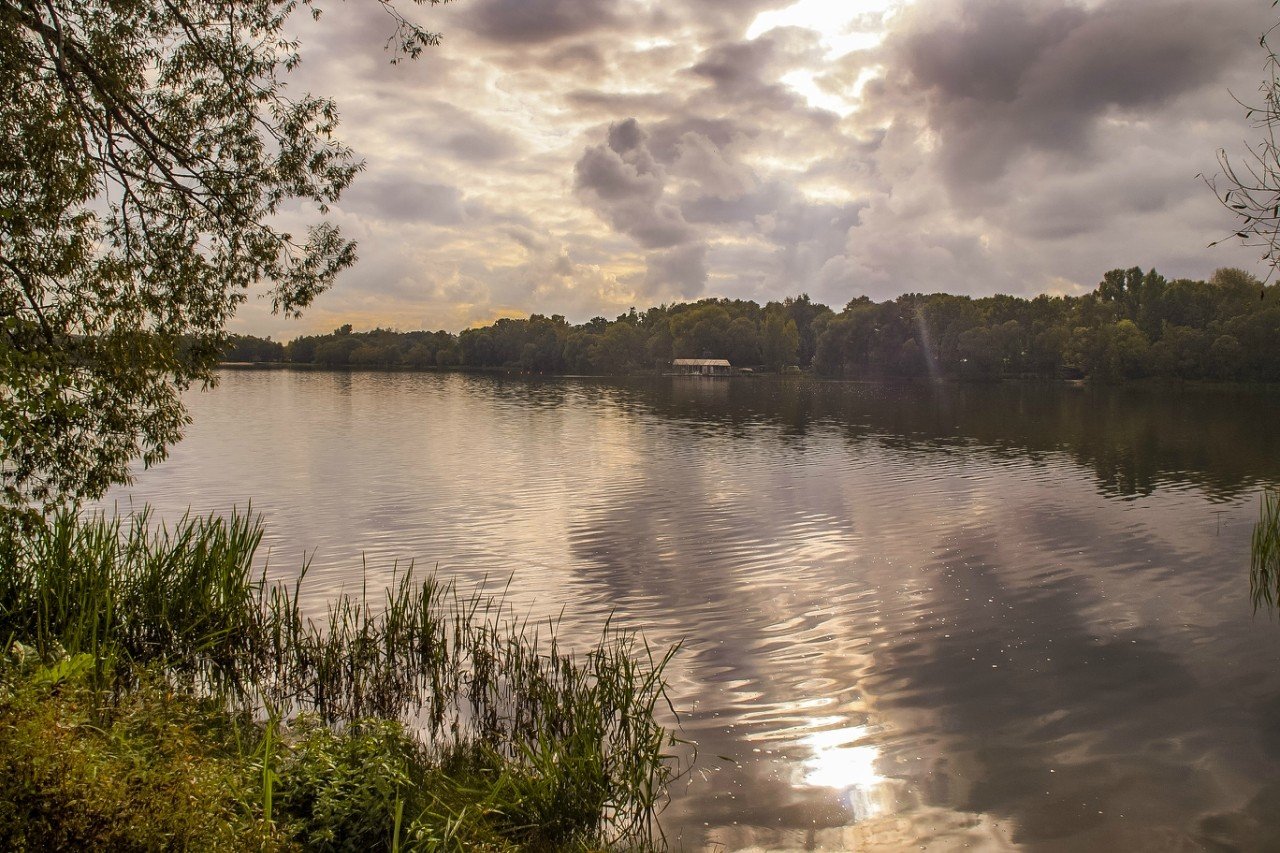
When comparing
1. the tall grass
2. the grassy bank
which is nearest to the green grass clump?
the grassy bank

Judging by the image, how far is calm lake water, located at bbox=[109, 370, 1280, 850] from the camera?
29.5 ft

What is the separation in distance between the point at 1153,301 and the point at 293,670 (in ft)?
563

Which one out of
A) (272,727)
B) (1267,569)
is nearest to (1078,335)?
(1267,569)

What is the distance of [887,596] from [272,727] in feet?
43.8

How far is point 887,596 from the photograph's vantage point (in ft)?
56.2

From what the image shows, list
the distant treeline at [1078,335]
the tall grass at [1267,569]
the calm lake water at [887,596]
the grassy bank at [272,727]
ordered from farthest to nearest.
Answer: the distant treeline at [1078,335] → the tall grass at [1267,569] → the calm lake water at [887,596] → the grassy bank at [272,727]

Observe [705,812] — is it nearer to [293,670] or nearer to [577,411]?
[293,670]

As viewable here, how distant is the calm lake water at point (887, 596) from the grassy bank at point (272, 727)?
139 centimetres

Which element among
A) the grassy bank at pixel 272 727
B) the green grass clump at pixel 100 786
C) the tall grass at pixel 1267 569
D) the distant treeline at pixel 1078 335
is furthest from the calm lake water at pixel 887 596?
the distant treeline at pixel 1078 335

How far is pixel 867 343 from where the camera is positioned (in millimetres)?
172125

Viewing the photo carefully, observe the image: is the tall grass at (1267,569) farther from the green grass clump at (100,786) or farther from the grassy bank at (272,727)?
the green grass clump at (100,786)

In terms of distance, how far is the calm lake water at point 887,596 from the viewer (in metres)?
8.98

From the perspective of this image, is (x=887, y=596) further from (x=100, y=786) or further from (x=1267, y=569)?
(x=100, y=786)

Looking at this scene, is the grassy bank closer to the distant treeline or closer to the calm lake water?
the calm lake water
